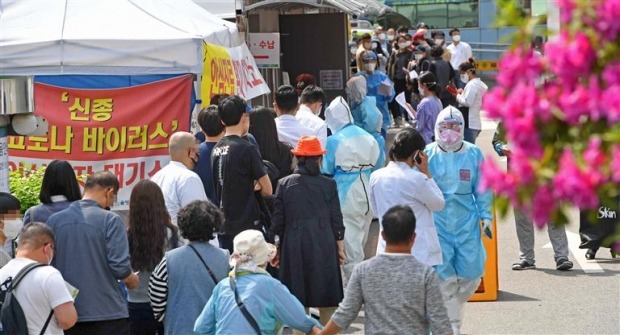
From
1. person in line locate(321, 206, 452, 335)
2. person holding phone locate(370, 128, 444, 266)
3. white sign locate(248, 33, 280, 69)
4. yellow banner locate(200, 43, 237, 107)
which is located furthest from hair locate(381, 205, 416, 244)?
white sign locate(248, 33, 280, 69)

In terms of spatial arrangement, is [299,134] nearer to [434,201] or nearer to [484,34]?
[434,201]

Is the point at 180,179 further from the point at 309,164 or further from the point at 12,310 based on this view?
the point at 12,310

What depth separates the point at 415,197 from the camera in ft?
27.2

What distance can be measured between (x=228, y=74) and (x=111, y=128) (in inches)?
65.6

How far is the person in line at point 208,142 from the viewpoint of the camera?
Result: 9.15 m

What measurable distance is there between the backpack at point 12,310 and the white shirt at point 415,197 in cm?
281

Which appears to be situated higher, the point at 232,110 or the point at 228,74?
the point at 228,74

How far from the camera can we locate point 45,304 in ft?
20.2

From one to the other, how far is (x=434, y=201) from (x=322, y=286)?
1.17m

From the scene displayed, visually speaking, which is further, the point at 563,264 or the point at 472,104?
the point at 472,104

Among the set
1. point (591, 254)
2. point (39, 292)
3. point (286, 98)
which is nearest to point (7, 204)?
point (39, 292)

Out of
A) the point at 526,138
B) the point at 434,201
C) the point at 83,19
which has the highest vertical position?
the point at 83,19

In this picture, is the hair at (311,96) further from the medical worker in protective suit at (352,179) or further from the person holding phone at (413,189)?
the person holding phone at (413,189)

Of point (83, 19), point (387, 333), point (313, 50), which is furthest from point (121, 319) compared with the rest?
point (313, 50)
